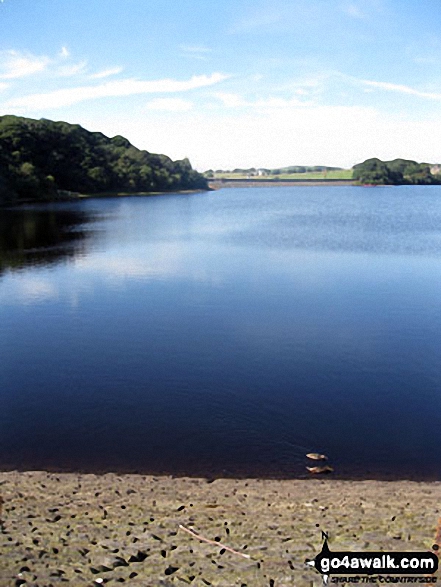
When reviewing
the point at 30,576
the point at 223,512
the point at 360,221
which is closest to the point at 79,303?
the point at 223,512

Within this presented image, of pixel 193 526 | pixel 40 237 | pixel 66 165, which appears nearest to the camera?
pixel 193 526

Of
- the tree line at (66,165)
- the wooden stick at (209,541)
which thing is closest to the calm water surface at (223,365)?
the wooden stick at (209,541)

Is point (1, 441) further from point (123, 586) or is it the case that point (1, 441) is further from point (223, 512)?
point (123, 586)

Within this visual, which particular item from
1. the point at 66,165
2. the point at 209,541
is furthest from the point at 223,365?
the point at 66,165

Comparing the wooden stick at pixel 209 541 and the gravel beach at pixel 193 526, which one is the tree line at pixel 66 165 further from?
the wooden stick at pixel 209 541

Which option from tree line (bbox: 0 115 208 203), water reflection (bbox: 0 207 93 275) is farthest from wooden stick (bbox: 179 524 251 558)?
tree line (bbox: 0 115 208 203)

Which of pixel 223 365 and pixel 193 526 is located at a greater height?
pixel 223 365

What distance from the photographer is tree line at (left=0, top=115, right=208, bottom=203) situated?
342 ft

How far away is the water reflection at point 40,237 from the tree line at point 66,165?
83.7 feet

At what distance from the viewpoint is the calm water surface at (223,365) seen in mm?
13945

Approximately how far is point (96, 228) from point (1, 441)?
5055 cm

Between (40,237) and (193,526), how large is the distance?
49.0m

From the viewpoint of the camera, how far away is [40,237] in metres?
53.7

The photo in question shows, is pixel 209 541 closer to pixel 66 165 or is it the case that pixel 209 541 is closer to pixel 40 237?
pixel 40 237
